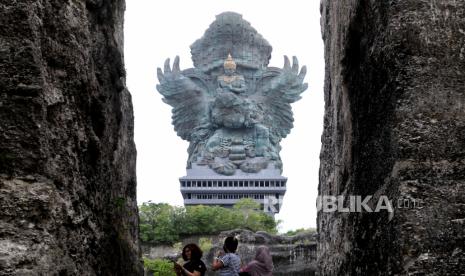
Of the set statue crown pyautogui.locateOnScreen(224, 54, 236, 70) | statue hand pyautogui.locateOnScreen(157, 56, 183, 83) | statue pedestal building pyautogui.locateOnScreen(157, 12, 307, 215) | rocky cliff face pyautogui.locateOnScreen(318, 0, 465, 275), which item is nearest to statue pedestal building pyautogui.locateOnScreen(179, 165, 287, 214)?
statue pedestal building pyautogui.locateOnScreen(157, 12, 307, 215)

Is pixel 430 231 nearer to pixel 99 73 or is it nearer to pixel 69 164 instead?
pixel 69 164

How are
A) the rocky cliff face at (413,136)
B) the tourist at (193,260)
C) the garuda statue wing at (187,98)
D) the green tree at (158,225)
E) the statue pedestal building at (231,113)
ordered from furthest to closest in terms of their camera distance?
the garuda statue wing at (187,98) < the statue pedestal building at (231,113) < the green tree at (158,225) < the tourist at (193,260) < the rocky cliff face at (413,136)

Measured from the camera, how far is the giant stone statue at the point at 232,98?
157ft

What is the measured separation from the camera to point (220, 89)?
4809 centimetres

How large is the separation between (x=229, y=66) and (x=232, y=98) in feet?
9.56

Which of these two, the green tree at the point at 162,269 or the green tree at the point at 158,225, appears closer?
the green tree at the point at 162,269

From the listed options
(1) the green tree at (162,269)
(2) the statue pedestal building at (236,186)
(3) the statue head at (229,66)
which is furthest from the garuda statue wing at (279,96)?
(1) the green tree at (162,269)

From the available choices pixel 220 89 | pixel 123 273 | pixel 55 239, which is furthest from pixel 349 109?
pixel 220 89

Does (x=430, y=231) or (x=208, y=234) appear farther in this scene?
(x=208, y=234)

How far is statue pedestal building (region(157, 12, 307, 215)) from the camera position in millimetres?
48094

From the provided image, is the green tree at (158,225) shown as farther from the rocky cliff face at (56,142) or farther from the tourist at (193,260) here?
the rocky cliff face at (56,142)

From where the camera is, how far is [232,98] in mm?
47031

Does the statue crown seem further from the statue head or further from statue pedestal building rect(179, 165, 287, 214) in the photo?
statue pedestal building rect(179, 165, 287, 214)

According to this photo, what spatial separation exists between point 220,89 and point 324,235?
40.0 m
